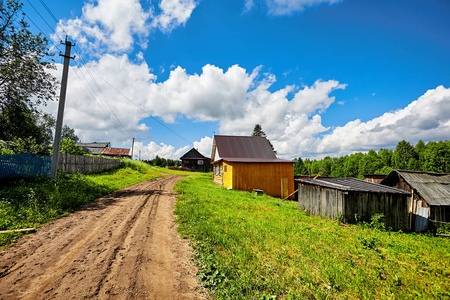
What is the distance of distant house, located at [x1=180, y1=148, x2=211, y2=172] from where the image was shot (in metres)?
53.0

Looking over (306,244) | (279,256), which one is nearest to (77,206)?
(279,256)

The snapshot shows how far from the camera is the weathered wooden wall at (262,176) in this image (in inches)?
786

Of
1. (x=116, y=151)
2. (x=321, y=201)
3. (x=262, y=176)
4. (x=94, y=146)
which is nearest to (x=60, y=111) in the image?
(x=262, y=176)

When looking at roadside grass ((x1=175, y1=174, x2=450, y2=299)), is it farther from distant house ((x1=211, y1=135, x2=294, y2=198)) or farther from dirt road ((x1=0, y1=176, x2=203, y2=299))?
distant house ((x1=211, y1=135, x2=294, y2=198))

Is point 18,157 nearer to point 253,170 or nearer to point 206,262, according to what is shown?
point 206,262

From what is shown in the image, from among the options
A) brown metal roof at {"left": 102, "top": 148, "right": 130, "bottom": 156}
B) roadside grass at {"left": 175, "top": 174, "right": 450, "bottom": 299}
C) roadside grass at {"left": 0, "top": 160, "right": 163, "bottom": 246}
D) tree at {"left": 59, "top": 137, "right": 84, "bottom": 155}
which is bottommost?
roadside grass at {"left": 175, "top": 174, "right": 450, "bottom": 299}

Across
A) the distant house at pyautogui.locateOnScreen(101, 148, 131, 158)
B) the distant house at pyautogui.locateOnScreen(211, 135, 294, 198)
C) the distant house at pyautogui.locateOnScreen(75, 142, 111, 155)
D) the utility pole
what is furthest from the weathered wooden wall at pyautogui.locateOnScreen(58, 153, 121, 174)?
the distant house at pyautogui.locateOnScreen(75, 142, 111, 155)

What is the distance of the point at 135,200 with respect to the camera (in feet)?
36.4

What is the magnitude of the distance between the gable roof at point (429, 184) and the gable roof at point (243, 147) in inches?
554

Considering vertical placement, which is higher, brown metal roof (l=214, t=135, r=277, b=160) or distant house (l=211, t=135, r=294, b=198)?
brown metal roof (l=214, t=135, r=277, b=160)

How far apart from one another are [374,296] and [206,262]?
11.8ft

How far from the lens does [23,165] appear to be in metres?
12.7

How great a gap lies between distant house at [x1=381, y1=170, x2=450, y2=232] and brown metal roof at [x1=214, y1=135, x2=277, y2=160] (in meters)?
15.0

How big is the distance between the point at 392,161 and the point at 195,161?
56.8m
